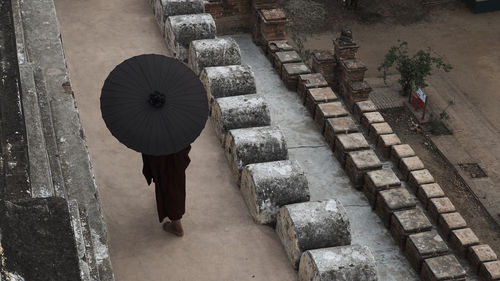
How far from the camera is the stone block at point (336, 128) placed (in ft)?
26.5

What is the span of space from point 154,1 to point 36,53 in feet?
9.52

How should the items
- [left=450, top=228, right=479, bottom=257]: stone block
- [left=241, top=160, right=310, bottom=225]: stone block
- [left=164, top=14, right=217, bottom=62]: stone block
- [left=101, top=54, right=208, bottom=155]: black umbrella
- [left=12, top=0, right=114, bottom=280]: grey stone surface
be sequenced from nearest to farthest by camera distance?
[left=12, top=0, right=114, bottom=280]: grey stone surface
[left=101, top=54, right=208, bottom=155]: black umbrella
[left=241, top=160, right=310, bottom=225]: stone block
[left=164, top=14, right=217, bottom=62]: stone block
[left=450, top=228, right=479, bottom=257]: stone block

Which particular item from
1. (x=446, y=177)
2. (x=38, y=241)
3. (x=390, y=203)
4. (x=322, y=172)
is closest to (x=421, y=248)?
(x=390, y=203)

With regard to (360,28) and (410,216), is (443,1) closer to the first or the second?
(360,28)

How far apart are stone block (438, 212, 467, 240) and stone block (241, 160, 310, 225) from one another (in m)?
2.83

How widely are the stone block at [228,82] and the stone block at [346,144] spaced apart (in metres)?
1.05

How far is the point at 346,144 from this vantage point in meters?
7.88

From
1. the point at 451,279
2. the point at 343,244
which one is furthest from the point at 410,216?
the point at 343,244

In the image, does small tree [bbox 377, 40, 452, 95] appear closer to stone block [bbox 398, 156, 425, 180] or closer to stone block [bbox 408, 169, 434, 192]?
stone block [bbox 398, 156, 425, 180]

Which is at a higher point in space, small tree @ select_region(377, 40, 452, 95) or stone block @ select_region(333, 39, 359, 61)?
stone block @ select_region(333, 39, 359, 61)

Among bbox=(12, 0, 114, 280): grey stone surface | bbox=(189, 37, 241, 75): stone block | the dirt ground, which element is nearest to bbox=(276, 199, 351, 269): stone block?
bbox=(12, 0, 114, 280): grey stone surface

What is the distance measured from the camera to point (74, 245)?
3.29 metres

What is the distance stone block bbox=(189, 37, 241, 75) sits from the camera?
8.12 m

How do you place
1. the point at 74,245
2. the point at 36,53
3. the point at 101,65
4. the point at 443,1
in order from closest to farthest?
the point at 74,245 < the point at 36,53 < the point at 101,65 < the point at 443,1
